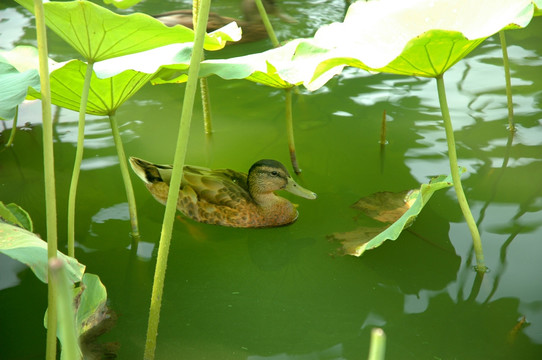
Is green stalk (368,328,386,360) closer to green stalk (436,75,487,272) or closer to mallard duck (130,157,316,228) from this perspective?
green stalk (436,75,487,272)

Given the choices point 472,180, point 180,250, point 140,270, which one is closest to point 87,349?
point 140,270

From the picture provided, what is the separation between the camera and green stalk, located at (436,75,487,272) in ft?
7.70

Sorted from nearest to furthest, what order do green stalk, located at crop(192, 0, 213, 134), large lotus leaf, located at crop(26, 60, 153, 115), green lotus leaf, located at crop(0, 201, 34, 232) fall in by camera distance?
green lotus leaf, located at crop(0, 201, 34, 232)
large lotus leaf, located at crop(26, 60, 153, 115)
green stalk, located at crop(192, 0, 213, 134)

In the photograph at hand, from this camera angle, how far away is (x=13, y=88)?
5.70 feet

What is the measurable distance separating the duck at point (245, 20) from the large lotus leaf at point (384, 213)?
2.64 m

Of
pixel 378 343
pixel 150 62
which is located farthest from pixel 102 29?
pixel 378 343

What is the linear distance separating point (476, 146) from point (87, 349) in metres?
2.54

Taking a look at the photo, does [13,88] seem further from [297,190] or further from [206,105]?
[206,105]

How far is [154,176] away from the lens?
3229 millimetres

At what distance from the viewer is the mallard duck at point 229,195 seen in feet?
10.4

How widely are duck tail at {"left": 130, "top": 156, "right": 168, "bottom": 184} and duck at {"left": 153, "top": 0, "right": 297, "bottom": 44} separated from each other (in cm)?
208

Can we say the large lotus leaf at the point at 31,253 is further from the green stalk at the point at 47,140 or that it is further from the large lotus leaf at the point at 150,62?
the large lotus leaf at the point at 150,62

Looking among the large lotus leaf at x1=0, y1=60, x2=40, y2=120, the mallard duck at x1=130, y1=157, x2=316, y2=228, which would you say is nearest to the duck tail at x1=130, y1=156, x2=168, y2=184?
the mallard duck at x1=130, y1=157, x2=316, y2=228

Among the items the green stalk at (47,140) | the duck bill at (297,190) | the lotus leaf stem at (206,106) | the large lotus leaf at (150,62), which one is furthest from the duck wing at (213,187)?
the green stalk at (47,140)
